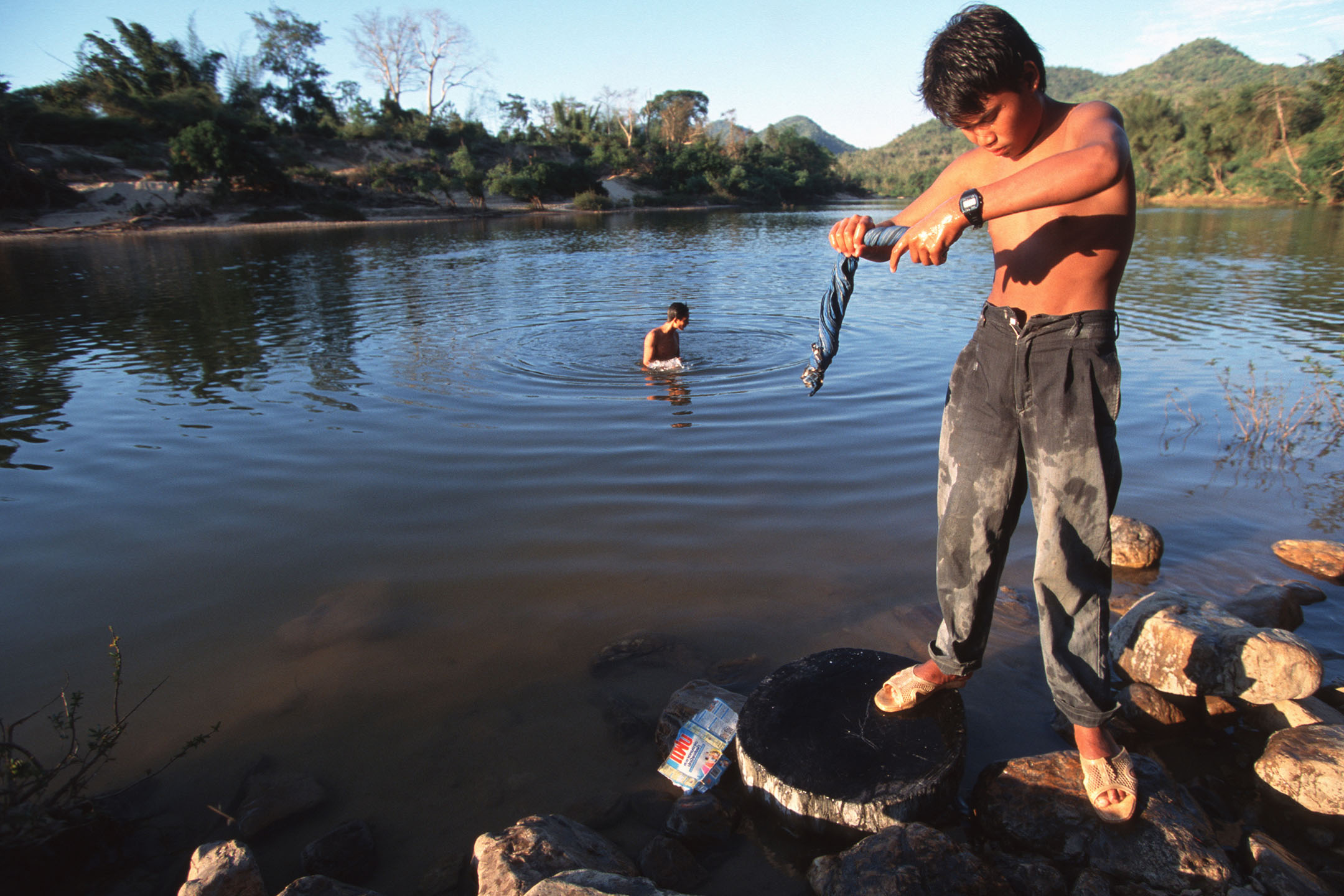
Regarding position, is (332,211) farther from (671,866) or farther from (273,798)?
(671,866)

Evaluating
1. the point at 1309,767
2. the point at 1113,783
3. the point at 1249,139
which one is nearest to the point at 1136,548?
the point at 1309,767

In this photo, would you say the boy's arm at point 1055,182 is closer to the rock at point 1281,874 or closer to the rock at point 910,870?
the rock at point 910,870

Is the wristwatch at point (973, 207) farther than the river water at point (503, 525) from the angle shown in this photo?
No

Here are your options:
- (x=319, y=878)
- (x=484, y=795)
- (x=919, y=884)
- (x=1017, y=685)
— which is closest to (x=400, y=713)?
(x=484, y=795)

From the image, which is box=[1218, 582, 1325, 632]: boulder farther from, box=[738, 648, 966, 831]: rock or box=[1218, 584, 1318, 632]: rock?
box=[738, 648, 966, 831]: rock

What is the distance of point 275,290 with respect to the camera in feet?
48.3

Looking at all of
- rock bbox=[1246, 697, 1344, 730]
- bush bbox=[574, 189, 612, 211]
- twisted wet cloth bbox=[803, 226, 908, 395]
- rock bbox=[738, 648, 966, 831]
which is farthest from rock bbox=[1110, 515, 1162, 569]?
bush bbox=[574, 189, 612, 211]

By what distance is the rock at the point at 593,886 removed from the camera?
1685 millimetres

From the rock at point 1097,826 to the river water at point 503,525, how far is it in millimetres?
269

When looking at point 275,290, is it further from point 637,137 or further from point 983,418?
point 637,137

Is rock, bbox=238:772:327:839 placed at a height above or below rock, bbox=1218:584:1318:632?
below

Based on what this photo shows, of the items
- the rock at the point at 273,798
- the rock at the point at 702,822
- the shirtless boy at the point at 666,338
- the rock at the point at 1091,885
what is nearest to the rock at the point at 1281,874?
the rock at the point at 1091,885

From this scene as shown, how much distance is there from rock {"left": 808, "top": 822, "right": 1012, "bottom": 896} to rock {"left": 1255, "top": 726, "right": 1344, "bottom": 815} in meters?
1.18

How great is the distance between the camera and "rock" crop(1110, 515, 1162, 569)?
3.83 m
